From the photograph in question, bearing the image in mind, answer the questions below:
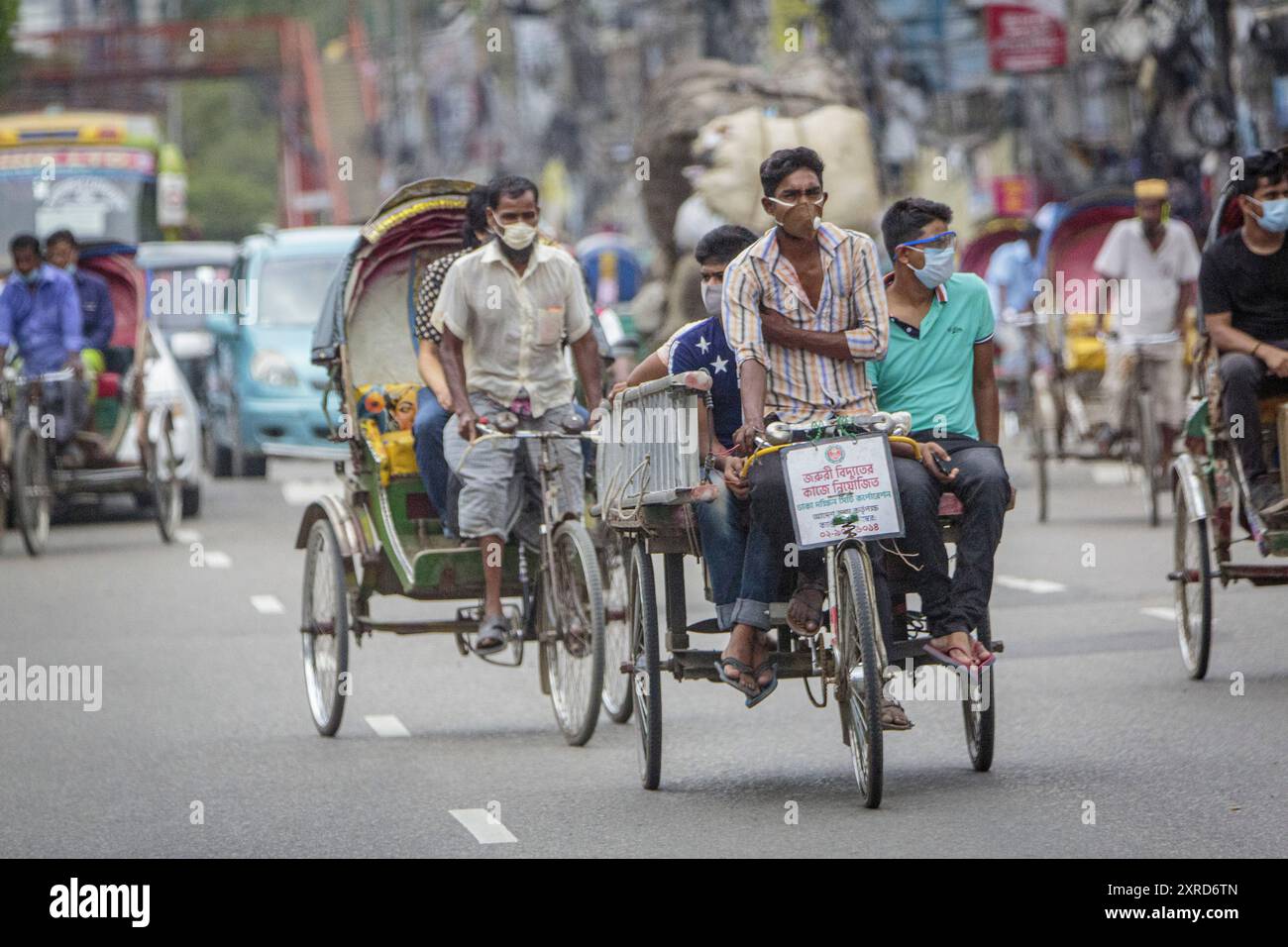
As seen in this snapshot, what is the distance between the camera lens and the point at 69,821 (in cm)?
820

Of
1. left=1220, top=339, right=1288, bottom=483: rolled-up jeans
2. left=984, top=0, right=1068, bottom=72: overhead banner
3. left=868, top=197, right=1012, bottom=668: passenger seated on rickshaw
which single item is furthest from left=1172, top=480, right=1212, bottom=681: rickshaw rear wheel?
left=984, top=0, right=1068, bottom=72: overhead banner

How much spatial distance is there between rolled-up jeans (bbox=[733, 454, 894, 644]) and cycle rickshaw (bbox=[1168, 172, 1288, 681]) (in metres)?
2.51

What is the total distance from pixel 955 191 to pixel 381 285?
39.6 m

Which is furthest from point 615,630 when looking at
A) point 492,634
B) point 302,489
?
point 302,489

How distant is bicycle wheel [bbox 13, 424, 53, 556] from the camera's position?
1784 cm

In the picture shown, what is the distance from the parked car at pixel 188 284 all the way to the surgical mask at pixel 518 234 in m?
15.4

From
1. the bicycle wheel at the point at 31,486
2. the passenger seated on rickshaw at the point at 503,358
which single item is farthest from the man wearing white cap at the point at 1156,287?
the passenger seated on rickshaw at the point at 503,358

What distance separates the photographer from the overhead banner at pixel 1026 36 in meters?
32.5

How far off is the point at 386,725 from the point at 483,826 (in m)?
2.53

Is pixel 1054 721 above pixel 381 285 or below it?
below

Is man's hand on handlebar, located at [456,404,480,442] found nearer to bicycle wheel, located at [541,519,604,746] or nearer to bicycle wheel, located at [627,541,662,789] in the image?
bicycle wheel, located at [541,519,604,746]

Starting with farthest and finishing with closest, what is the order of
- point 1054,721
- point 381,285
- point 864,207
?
1. point 864,207
2. point 381,285
3. point 1054,721
